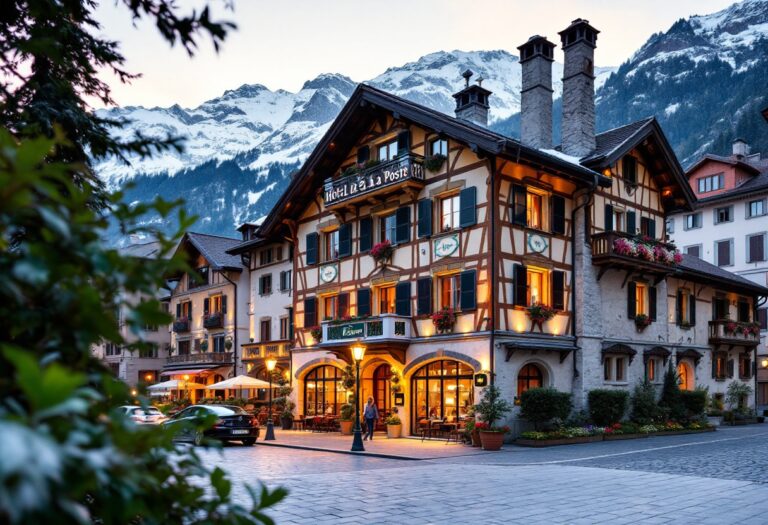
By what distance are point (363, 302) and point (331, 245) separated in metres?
4.06

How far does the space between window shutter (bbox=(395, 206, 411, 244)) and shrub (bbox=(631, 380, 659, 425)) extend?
1139cm

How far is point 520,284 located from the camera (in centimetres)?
2614

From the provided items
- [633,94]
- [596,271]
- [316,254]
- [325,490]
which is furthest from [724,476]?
[633,94]

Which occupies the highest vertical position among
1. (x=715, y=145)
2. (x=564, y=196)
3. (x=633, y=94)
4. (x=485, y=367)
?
(x=633, y=94)

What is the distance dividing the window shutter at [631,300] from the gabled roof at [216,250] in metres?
23.1

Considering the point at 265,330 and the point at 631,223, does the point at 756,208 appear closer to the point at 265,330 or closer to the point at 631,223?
the point at 631,223

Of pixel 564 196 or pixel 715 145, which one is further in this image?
pixel 715 145

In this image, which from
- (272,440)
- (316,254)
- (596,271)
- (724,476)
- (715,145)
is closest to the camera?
(724,476)

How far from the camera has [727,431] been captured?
102 ft

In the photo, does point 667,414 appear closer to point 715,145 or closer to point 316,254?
point 316,254

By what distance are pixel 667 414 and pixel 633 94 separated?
515 ft

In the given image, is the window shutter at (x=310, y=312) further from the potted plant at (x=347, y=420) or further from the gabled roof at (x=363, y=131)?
the potted plant at (x=347, y=420)

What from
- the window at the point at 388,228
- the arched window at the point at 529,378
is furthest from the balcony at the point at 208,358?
the arched window at the point at 529,378

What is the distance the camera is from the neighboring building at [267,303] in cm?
3844
